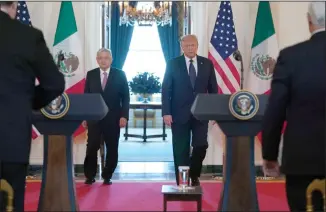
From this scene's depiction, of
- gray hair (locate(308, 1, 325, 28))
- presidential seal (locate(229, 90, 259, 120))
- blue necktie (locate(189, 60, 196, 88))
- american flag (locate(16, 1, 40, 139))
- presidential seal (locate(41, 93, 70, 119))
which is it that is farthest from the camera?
american flag (locate(16, 1, 40, 139))

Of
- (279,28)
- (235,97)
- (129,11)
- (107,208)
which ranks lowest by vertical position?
(107,208)

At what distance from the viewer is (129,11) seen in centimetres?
1077

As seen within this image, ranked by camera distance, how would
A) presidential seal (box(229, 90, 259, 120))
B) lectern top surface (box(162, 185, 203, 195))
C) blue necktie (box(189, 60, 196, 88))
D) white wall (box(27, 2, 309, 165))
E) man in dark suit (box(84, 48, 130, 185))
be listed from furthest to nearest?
1. white wall (box(27, 2, 309, 165))
2. man in dark suit (box(84, 48, 130, 185))
3. blue necktie (box(189, 60, 196, 88))
4. lectern top surface (box(162, 185, 203, 195))
5. presidential seal (box(229, 90, 259, 120))

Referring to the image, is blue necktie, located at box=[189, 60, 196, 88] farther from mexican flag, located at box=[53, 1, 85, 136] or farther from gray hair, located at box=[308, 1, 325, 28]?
gray hair, located at box=[308, 1, 325, 28]

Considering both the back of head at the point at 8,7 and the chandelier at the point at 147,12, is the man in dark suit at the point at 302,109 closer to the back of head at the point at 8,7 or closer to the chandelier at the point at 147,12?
the back of head at the point at 8,7

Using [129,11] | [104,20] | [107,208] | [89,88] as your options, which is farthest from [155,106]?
[107,208]

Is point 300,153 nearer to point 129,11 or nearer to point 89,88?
point 89,88

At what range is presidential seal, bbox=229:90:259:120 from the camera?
12.1 feet

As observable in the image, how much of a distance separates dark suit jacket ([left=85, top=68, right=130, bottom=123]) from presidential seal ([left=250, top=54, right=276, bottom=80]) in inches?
73.7

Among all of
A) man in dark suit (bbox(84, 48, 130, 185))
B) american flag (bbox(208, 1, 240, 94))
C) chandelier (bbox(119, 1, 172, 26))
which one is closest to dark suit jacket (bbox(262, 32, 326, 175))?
man in dark suit (bbox(84, 48, 130, 185))

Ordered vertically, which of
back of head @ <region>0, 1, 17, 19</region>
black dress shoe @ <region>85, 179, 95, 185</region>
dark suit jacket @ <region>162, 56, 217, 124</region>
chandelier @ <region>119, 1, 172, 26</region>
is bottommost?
black dress shoe @ <region>85, 179, 95, 185</region>

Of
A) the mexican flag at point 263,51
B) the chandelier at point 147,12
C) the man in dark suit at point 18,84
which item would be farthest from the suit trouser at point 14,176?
the chandelier at point 147,12

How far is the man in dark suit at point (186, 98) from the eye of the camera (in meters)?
5.16

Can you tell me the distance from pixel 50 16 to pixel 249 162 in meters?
3.97
